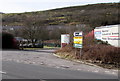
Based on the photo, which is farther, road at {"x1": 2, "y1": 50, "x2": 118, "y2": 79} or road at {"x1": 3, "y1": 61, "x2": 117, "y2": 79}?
road at {"x1": 2, "y1": 50, "x2": 118, "y2": 79}

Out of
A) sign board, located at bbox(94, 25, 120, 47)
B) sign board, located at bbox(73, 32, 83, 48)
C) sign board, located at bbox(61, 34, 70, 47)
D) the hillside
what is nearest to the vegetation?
sign board, located at bbox(73, 32, 83, 48)

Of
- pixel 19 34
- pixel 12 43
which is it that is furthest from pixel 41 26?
pixel 12 43

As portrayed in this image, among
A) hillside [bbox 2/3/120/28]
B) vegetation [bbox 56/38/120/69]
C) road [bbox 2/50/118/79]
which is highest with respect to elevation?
hillside [bbox 2/3/120/28]

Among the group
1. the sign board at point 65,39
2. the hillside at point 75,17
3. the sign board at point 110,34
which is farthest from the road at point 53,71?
the hillside at point 75,17

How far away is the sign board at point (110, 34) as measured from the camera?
58.9 feet

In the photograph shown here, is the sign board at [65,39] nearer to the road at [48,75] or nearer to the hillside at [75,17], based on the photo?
the road at [48,75]

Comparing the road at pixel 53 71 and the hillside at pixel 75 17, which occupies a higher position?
the hillside at pixel 75 17

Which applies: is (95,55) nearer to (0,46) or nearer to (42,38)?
(0,46)

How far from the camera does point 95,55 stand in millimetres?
15023

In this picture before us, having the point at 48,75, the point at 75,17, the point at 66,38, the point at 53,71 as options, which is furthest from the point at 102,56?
the point at 75,17

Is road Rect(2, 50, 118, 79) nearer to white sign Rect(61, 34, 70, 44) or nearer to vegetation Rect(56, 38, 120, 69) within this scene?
vegetation Rect(56, 38, 120, 69)

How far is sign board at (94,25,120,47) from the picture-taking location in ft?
58.9

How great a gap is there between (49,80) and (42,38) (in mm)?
51408

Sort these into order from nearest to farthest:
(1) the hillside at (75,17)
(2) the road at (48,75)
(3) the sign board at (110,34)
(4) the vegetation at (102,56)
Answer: (2) the road at (48,75) → (4) the vegetation at (102,56) → (3) the sign board at (110,34) → (1) the hillside at (75,17)
